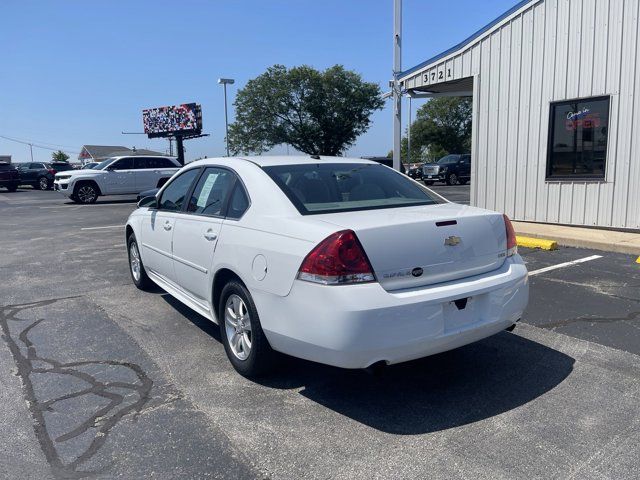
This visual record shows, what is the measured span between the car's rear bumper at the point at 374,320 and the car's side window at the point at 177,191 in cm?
184

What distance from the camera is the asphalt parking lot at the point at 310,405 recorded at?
2.79 m

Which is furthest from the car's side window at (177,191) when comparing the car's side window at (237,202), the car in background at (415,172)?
the car in background at (415,172)

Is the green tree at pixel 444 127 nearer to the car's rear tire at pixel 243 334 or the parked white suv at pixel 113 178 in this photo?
the parked white suv at pixel 113 178

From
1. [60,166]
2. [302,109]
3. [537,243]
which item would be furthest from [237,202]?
[302,109]

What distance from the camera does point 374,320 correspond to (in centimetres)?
302

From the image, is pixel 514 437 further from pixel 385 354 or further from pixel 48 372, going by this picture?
pixel 48 372

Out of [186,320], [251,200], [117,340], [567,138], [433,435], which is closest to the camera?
[433,435]

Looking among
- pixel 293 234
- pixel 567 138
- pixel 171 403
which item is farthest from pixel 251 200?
pixel 567 138

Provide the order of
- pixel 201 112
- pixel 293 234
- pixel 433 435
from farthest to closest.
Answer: pixel 201 112 → pixel 293 234 → pixel 433 435

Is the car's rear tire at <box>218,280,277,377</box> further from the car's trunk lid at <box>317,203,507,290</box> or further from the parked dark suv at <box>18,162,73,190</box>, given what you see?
Result: the parked dark suv at <box>18,162,73,190</box>

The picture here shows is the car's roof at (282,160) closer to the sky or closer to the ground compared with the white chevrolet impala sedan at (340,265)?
closer to the sky

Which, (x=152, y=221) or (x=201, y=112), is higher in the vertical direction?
(x=201, y=112)

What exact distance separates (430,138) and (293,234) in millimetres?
52857

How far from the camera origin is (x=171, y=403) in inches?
137
